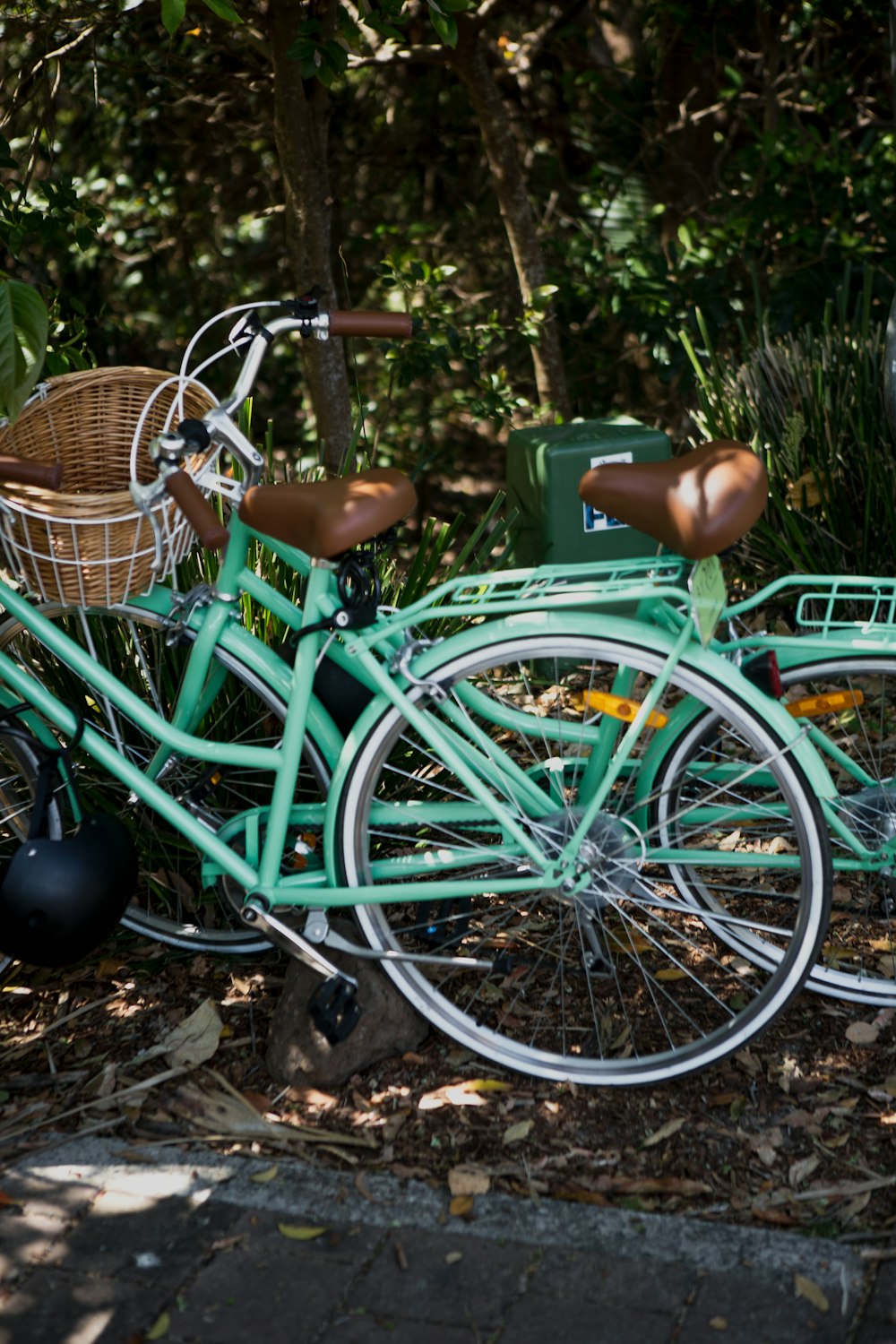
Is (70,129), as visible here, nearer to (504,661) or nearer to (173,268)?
(173,268)

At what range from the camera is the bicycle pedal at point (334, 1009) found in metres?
2.71

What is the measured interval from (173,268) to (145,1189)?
240 inches

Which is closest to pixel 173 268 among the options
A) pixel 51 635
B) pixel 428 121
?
pixel 428 121

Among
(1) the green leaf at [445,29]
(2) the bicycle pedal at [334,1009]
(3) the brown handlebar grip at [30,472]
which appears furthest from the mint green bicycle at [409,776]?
(1) the green leaf at [445,29]

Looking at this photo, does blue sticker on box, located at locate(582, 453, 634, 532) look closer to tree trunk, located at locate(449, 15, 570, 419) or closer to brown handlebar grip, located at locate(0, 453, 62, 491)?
tree trunk, located at locate(449, 15, 570, 419)

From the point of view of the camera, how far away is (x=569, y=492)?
4059 millimetres

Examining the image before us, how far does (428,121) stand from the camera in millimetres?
7055

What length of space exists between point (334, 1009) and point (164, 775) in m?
0.72

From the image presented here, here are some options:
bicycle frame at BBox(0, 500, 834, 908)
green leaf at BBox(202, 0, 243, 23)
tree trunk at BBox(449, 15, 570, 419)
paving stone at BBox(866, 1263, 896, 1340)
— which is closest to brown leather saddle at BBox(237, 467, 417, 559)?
bicycle frame at BBox(0, 500, 834, 908)

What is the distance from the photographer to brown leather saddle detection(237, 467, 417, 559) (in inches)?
96.7

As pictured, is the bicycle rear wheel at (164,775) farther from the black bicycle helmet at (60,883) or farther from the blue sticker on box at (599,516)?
the blue sticker on box at (599,516)

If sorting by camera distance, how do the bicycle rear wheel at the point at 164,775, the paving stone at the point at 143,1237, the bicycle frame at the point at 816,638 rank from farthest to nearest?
the bicycle rear wheel at the point at 164,775 < the bicycle frame at the point at 816,638 < the paving stone at the point at 143,1237

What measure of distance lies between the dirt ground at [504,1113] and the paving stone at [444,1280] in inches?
4.4

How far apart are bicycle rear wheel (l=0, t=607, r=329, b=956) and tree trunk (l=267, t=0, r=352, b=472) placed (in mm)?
1515
